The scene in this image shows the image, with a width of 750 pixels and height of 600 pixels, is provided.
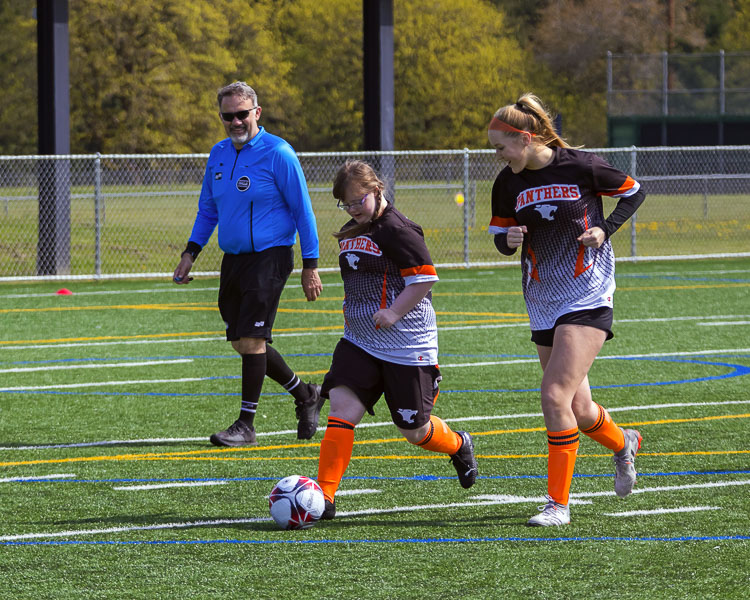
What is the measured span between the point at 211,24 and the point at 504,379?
3633cm

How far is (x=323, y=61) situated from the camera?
5388 cm

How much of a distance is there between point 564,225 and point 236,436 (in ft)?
9.41

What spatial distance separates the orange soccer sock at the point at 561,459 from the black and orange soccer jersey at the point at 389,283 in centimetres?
67

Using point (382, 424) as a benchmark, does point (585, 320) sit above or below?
above

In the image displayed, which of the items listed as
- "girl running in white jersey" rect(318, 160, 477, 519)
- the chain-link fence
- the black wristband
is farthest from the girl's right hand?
the chain-link fence

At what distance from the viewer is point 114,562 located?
5531mm

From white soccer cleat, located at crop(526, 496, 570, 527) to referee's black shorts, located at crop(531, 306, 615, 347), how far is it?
2.40 feet

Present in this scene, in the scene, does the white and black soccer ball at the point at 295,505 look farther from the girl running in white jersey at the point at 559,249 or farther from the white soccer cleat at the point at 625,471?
the white soccer cleat at the point at 625,471

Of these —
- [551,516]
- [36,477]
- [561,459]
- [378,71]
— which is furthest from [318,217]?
[551,516]

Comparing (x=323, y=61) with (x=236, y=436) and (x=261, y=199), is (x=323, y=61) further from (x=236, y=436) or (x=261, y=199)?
(x=236, y=436)

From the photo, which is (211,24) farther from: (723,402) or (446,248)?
(723,402)

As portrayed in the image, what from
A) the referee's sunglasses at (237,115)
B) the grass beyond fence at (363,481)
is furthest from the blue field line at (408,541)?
the referee's sunglasses at (237,115)

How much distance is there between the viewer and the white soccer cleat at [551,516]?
608 centimetres

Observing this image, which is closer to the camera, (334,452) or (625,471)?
(334,452)
